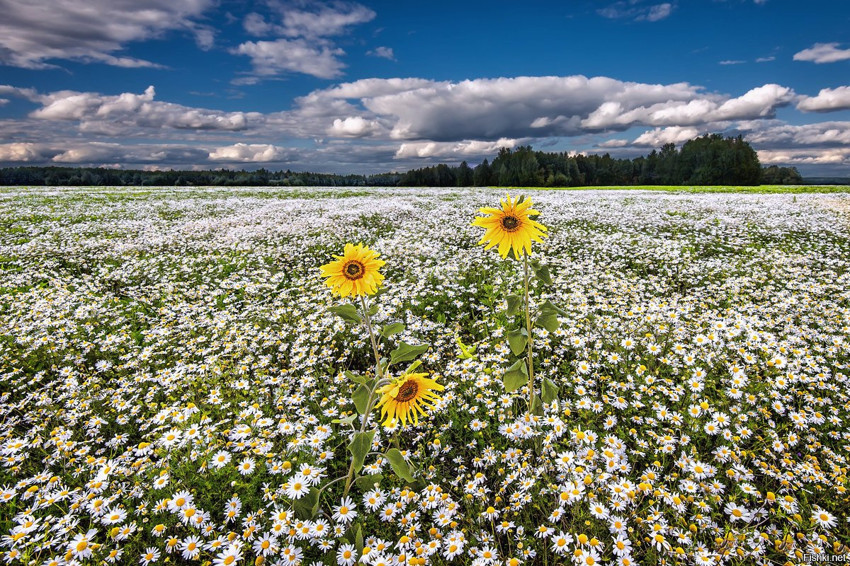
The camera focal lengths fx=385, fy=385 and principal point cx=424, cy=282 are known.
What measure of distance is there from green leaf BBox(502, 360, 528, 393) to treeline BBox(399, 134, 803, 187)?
85721 mm

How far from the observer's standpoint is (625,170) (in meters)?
96.9

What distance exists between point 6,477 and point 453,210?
1646cm

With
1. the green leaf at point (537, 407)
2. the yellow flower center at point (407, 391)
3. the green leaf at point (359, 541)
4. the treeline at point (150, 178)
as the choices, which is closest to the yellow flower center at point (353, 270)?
the yellow flower center at point (407, 391)

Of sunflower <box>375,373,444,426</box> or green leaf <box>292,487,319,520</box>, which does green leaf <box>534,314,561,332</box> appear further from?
green leaf <box>292,487,319,520</box>

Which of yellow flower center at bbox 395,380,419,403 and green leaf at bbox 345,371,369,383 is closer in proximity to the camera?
green leaf at bbox 345,371,369,383

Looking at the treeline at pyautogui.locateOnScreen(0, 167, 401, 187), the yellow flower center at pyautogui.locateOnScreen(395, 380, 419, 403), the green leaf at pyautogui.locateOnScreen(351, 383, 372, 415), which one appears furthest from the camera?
the treeline at pyautogui.locateOnScreen(0, 167, 401, 187)

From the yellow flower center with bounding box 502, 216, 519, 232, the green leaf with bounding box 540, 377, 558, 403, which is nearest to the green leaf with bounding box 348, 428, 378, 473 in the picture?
the green leaf with bounding box 540, 377, 558, 403

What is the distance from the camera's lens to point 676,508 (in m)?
2.58

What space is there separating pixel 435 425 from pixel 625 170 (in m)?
110

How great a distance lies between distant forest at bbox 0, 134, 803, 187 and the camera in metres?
66.4

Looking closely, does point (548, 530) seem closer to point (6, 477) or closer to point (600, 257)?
point (6, 477)

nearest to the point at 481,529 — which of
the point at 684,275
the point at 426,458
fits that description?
the point at 426,458

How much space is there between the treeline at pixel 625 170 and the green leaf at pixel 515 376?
85.7m

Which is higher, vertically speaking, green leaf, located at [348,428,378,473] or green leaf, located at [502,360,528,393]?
green leaf, located at [502,360,528,393]
